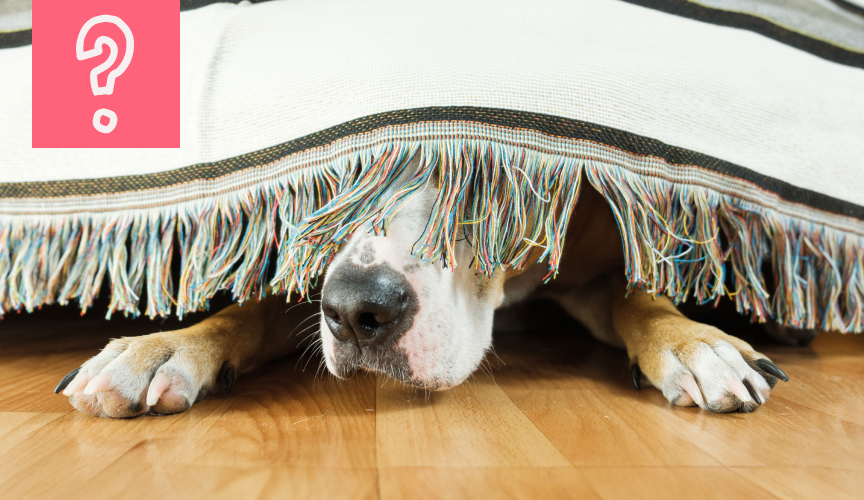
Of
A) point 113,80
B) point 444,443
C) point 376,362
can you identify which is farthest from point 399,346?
point 113,80

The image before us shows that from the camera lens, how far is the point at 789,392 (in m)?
0.92

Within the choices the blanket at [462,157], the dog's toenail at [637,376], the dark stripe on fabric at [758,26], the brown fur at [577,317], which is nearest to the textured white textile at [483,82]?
the blanket at [462,157]

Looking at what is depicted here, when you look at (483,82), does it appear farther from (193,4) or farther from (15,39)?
(15,39)

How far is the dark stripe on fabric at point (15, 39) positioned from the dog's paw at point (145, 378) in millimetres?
741

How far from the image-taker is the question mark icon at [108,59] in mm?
1030

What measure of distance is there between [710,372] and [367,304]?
52cm

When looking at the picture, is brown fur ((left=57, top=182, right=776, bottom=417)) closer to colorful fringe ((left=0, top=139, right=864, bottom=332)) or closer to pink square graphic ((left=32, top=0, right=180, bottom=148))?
colorful fringe ((left=0, top=139, right=864, bottom=332))

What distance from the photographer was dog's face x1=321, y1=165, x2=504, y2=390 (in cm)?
77

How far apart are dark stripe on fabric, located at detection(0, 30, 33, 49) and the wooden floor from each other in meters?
0.69

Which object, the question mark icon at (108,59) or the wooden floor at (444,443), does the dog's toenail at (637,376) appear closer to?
the wooden floor at (444,443)

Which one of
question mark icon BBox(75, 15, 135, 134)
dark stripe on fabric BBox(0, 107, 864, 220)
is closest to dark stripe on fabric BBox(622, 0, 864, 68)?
dark stripe on fabric BBox(0, 107, 864, 220)

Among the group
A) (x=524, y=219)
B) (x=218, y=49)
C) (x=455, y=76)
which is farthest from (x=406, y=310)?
(x=218, y=49)

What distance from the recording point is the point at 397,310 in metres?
0.78

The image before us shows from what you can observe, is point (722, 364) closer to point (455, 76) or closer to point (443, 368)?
point (443, 368)
